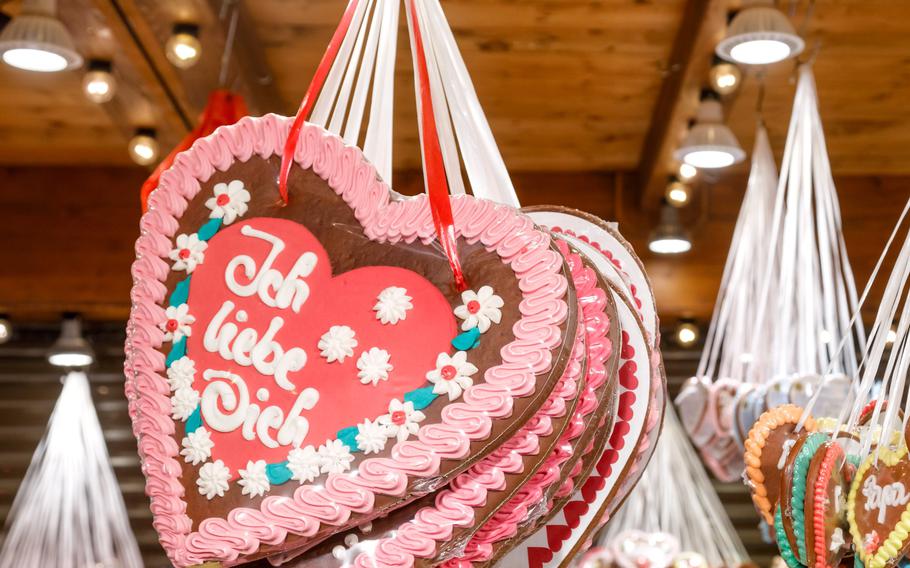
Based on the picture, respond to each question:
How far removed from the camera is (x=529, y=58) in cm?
487

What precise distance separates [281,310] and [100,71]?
3698mm

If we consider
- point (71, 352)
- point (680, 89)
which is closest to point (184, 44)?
point (680, 89)

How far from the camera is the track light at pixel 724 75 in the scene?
4348mm

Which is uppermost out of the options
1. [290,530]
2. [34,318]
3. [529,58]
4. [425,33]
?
[529,58]

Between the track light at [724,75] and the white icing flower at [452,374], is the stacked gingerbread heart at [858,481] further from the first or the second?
the track light at [724,75]

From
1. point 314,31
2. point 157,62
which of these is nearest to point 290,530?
point 157,62

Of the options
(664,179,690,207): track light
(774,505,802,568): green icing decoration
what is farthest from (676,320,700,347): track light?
(774,505,802,568): green icing decoration

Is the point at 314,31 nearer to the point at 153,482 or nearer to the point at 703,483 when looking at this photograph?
the point at 703,483

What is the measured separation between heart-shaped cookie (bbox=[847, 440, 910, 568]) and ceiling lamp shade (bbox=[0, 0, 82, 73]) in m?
2.96

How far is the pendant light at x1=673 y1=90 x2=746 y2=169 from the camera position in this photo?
445cm

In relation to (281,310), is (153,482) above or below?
below

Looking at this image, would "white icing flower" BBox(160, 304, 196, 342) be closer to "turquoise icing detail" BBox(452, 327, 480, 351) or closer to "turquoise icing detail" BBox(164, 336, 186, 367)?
"turquoise icing detail" BBox(164, 336, 186, 367)

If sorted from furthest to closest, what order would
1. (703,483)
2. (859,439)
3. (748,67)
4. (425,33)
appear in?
(703,483), (748,67), (859,439), (425,33)

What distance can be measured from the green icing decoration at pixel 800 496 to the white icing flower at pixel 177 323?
65 centimetres
